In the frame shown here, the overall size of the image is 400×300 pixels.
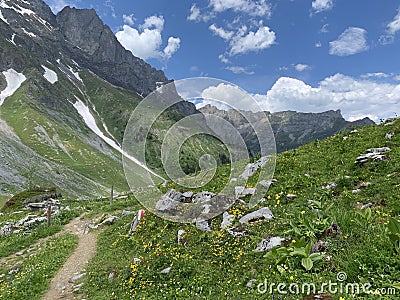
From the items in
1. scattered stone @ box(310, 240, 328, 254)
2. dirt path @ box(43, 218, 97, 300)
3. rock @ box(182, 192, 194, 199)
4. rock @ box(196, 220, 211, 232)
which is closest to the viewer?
scattered stone @ box(310, 240, 328, 254)

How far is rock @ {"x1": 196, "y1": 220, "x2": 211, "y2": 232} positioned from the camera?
15.3m

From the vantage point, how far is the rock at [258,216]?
562 inches

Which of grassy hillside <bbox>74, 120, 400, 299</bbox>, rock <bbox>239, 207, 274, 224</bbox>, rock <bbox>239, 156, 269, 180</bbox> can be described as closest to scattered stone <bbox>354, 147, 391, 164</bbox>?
grassy hillside <bbox>74, 120, 400, 299</bbox>

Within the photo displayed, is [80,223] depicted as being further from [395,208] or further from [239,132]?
[395,208]

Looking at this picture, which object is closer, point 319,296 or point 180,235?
point 319,296

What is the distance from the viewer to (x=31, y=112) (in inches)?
7564

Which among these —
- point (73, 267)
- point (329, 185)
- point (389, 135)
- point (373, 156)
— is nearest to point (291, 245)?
point (329, 185)

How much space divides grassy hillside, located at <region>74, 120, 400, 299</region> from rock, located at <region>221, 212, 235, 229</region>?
1.27 feet

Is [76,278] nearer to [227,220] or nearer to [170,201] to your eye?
[170,201]

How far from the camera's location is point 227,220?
15289mm

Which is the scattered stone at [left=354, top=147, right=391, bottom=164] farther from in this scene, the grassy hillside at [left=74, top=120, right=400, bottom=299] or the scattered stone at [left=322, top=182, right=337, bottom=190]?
the scattered stone at [left=322, top=182, right=337, bottom=190]

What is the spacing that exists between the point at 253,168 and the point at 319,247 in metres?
12.6

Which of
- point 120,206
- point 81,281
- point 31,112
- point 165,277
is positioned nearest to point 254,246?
point 165,277

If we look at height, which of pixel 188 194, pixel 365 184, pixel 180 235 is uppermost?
pixel 365 184
